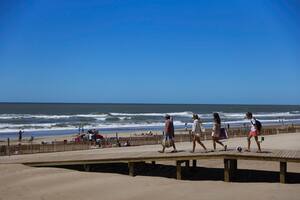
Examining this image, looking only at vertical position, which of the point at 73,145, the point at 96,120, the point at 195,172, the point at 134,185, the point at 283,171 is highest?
the point at 96,120

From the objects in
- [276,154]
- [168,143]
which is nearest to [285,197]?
[276,154]

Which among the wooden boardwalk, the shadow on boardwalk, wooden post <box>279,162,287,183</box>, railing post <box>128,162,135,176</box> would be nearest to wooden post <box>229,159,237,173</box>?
the wooden boardwalk

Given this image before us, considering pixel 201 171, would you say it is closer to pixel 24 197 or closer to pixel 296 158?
pixel 296 158

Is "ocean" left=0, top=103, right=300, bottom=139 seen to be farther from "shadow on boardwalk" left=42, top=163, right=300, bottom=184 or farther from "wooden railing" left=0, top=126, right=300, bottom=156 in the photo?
"shadow on boardwalk" left=42, top=163, right=300, bottom=184

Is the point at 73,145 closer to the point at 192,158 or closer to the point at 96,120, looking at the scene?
the point at 192,158

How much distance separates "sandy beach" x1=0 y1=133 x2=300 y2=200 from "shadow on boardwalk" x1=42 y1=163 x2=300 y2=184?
1.5 inches

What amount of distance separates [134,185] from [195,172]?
3.29 metres

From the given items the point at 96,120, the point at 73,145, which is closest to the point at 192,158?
the point at 73,145

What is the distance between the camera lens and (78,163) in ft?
61.2

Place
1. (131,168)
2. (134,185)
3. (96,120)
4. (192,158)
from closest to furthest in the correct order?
(134,185) < (192,158) < (131,168) < (96,120)

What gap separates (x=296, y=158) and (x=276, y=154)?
1.01 meters

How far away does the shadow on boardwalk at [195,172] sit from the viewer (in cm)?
1691

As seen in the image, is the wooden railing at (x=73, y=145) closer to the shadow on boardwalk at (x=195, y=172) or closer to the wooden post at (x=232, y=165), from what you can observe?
the shadow on boardwalk at (x=195, y=172)

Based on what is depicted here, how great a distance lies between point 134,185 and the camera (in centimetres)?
1616
